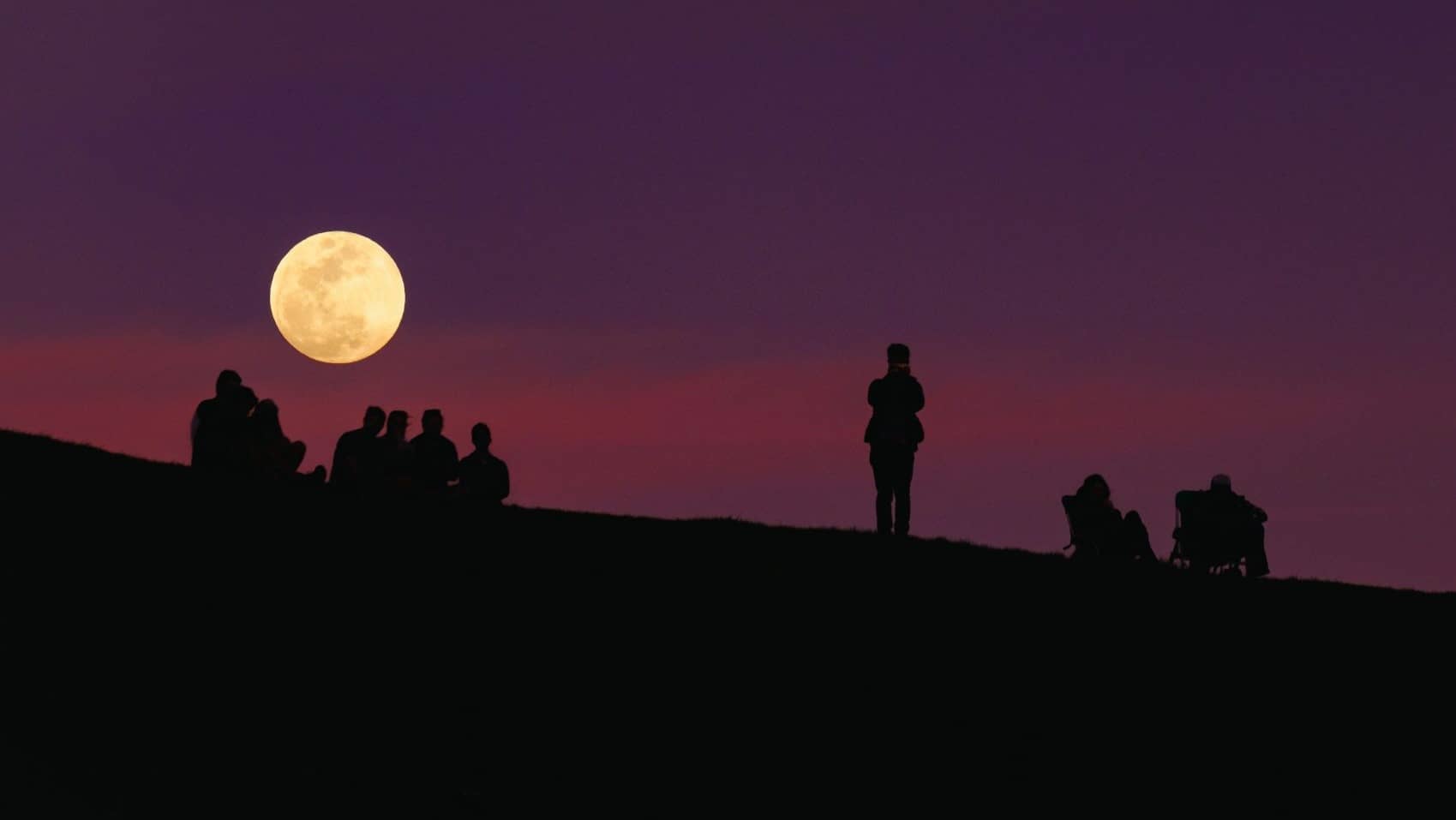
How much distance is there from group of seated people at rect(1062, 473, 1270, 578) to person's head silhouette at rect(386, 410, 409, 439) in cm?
905

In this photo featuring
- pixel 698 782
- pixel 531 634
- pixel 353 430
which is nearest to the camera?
pixel 698 782

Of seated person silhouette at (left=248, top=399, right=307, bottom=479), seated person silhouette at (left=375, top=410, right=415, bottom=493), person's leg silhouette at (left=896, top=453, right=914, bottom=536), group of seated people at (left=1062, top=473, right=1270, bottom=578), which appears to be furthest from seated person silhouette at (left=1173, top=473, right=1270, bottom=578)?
seated person silhouette at (left=248, top=399, right=307, bottom=479)

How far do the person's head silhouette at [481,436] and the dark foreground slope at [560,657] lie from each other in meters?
1.98

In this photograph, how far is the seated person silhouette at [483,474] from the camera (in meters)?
24.8

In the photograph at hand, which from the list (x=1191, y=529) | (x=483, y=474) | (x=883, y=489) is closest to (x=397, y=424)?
(x=483, y=474)

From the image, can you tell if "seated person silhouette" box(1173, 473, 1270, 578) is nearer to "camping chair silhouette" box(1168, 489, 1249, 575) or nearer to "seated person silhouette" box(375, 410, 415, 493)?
"camping chair silhouette" box(1168, 489, 1249, 575)

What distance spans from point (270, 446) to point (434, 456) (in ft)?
6.73

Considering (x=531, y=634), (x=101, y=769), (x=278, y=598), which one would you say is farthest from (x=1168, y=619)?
(x=101, y=769)

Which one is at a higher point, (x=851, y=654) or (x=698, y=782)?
(x=851, y=654)

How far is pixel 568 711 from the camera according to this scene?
17.3m

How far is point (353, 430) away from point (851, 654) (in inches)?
314

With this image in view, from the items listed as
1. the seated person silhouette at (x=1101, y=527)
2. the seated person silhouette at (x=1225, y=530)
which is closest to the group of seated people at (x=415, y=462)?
the seated person silhouette at (x=1101, y=527)

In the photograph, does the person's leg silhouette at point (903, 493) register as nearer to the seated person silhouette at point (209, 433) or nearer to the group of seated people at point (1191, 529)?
the group of seated people at point (1191, 529)

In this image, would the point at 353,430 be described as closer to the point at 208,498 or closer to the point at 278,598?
the point at 208,498
